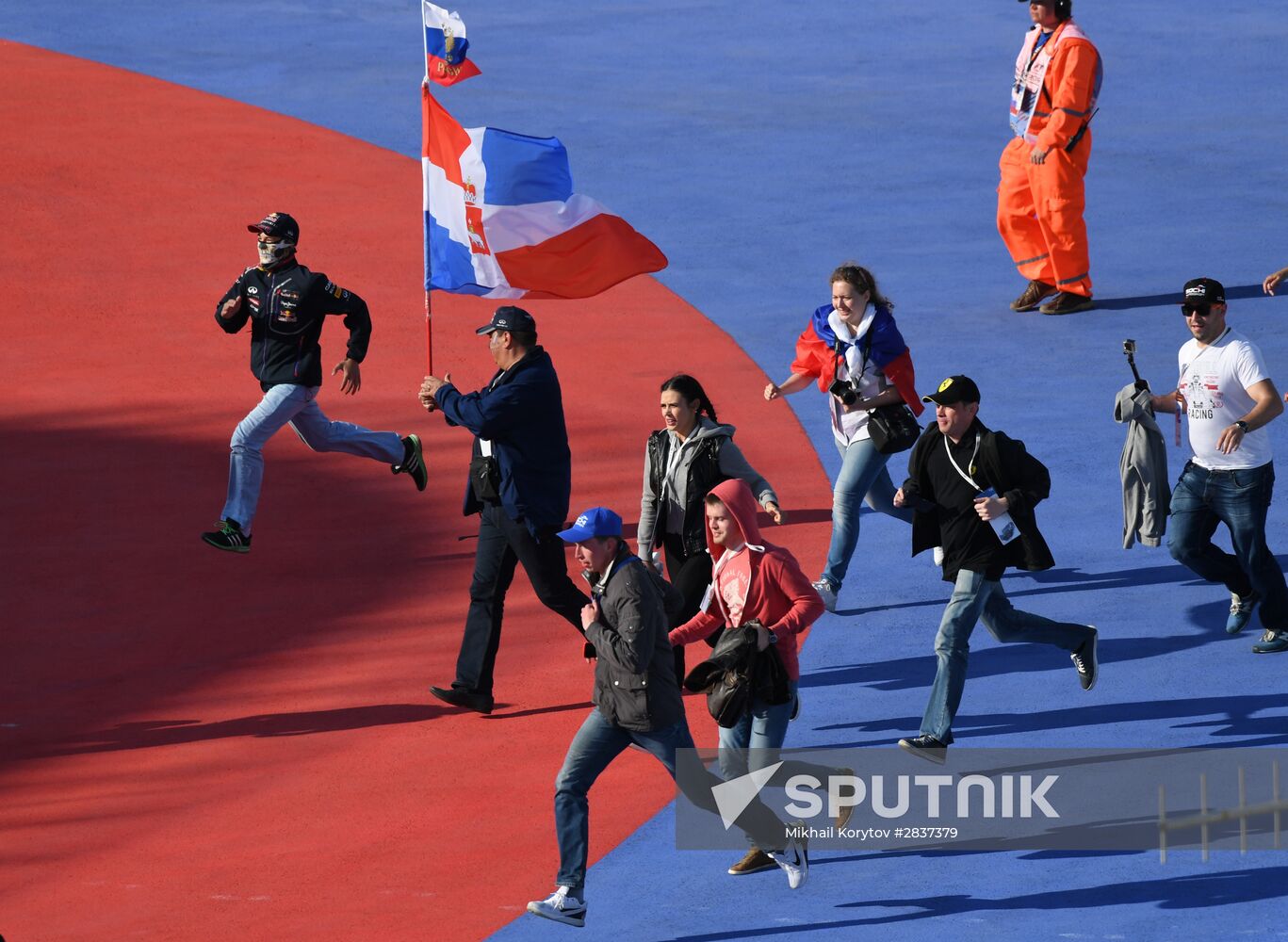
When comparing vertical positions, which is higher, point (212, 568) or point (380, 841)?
point (212, 568)

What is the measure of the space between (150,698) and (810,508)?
4612 millimetres

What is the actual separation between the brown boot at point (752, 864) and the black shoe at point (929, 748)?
3.43 ft

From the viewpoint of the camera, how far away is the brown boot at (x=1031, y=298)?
1694 cm

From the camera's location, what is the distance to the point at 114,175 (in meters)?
20.6

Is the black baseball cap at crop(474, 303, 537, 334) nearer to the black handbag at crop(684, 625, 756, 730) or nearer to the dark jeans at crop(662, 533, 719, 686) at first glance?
the dark jeans at crop(662, 533, 719, 686)

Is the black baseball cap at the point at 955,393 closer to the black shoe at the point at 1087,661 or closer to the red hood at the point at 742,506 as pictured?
the red hood at the point at 742,506

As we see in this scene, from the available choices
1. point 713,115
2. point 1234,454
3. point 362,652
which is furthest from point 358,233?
point 1234,454

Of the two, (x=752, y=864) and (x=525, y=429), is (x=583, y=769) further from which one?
(x=525, y=429)

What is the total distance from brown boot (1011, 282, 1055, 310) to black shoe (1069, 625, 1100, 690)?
705 centimetres

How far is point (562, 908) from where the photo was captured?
8.45 metres

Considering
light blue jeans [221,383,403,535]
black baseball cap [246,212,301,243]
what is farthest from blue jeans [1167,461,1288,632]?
black baseball cap [246,212,301,243]

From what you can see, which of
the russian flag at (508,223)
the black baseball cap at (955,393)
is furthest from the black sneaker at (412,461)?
the black baseball cap at (955,393)

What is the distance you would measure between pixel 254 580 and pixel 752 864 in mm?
4945

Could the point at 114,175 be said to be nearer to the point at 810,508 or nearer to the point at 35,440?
the point at 35,440
